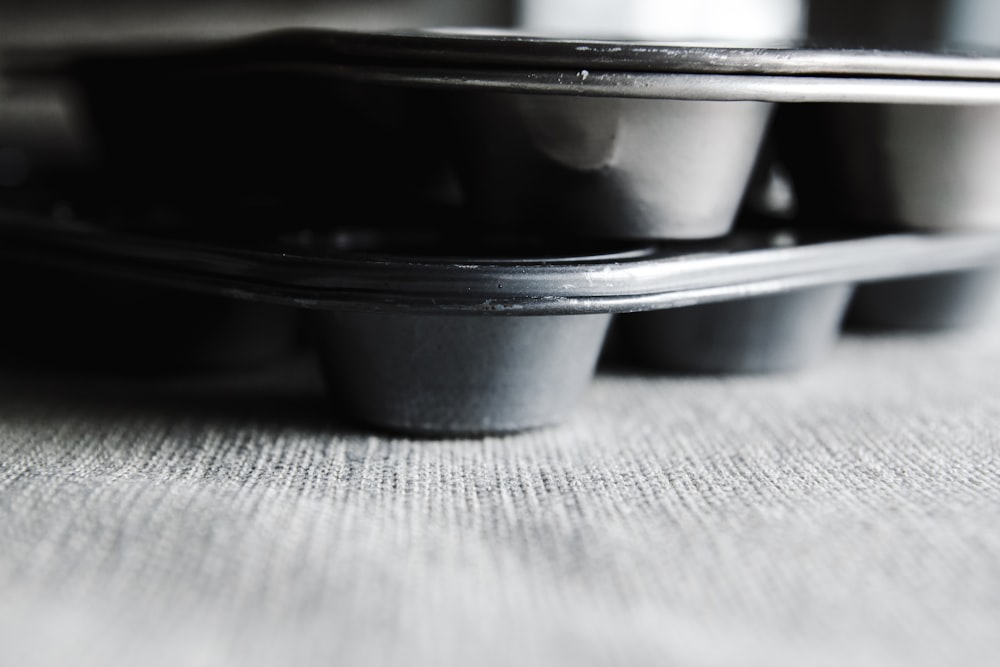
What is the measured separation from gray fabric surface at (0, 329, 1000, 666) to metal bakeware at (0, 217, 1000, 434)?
31 millimetres

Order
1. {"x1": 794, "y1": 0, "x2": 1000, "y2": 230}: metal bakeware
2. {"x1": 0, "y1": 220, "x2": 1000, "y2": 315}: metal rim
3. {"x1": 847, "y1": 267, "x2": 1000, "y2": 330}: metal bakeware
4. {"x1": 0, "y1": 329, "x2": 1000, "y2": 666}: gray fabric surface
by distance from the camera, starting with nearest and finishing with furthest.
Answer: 1. {"x1": 0, "y1": 329, "x2": 1000, "y2": 666}: gray fabric surface
2. {"x1": 0, "y1": 220, "x2": 1000, "y2": 315}: metal rim
3. {"x1": 794, "y1": 0, "x2": 1000, "y2": 230}: metal bakeware
4. {"x1": 847, "y1": 267, "x2": 1000, "y2": 330}: metal bakeware

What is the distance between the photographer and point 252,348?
2.31ft

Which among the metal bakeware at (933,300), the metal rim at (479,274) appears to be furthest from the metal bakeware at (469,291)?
the metal bakeware at (933,300)

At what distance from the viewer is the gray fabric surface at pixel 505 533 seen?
349mm

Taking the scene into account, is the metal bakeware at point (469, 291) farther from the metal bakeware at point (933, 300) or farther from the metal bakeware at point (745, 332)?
the metal bakeware at point (933, 300)

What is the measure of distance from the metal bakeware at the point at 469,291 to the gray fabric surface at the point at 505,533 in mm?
31

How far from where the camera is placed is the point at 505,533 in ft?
1.43

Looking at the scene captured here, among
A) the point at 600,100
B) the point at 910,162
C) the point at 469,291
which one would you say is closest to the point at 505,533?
the point at 469,291

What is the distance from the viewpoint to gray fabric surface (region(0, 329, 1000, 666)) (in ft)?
1.14

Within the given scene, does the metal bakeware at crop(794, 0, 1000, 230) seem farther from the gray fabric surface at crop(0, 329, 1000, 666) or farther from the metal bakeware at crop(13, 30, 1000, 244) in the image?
the gray fabric surface at crop(0, 329, 1000, 666)

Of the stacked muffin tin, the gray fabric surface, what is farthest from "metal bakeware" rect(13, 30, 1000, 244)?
the gray fabric surface

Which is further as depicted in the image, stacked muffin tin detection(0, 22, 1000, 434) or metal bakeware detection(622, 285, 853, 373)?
metal bakeware detection(622, 285, 853, 373)

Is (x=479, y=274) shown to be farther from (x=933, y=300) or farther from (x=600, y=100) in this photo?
(x=933, y=300)

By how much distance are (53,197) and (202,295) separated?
0.23m
